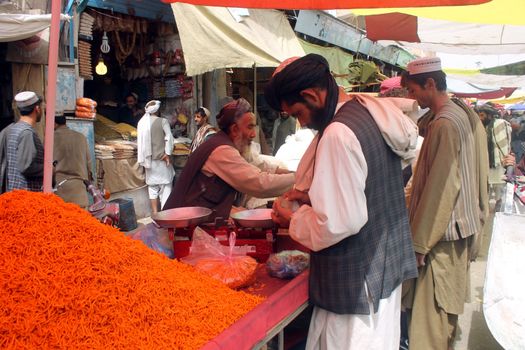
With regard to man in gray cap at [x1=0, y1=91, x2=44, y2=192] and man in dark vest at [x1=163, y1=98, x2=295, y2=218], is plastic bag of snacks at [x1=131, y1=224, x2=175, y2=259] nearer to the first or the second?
man in dark vest at [x1=163, y1=98, x2=295, y2=218]

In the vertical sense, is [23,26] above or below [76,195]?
above

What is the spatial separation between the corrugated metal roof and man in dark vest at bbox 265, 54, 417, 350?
17.0ft

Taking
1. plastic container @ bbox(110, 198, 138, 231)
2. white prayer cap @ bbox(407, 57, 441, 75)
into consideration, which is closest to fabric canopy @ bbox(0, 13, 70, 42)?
plastic container @ bbox(110, 198, 138, 231)

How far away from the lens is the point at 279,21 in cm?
752

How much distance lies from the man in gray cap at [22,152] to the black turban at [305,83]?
309 cm

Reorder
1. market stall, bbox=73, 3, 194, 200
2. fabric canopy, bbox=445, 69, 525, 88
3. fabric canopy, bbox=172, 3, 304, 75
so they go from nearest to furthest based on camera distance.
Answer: fabric canopy, bbox=172, 3, 304, 75 < market stall, bbox=73, 3, 194, 200 < fabric canopy, bbox=445, 69, 525, 88

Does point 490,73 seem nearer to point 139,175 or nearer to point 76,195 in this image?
point 139,175

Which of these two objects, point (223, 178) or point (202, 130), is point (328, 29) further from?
point (223, 178)

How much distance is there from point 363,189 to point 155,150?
555 centimetres

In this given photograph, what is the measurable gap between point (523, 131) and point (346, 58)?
9.80 meters

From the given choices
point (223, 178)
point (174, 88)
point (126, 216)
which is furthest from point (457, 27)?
point (126, 216)

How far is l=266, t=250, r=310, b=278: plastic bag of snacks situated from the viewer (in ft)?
6.28

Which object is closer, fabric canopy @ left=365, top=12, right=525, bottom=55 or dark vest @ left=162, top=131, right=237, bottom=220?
dark vest @ left=162, top=131, right=237, bottom=220

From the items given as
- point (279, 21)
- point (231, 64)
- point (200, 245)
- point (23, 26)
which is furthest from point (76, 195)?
point (279, 21)
